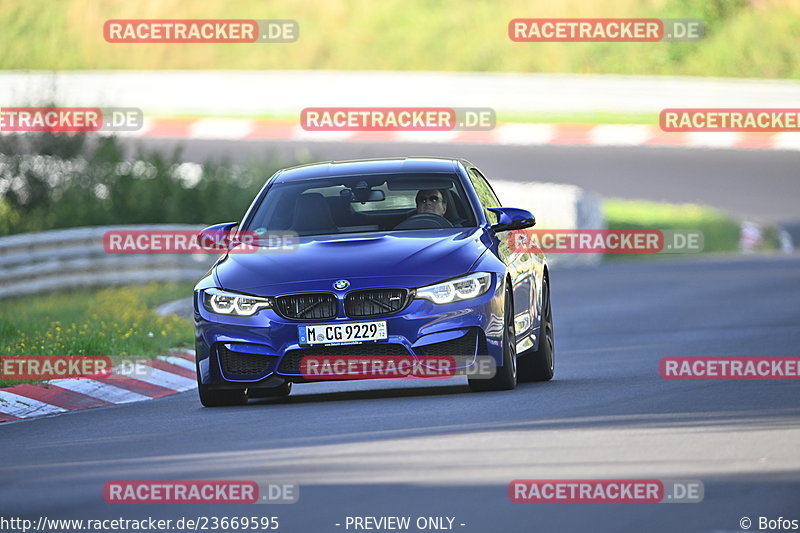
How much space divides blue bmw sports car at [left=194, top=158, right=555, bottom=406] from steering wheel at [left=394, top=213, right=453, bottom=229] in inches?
0.4

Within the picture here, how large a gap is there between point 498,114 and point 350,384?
29.0 metres

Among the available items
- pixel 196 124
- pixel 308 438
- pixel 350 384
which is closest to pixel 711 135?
pixel 196 124

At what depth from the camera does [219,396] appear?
12.1 meters

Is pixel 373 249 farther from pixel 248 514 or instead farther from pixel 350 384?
pixel 248 514

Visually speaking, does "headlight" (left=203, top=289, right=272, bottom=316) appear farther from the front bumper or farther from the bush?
the bush

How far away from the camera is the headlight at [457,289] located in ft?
38.0

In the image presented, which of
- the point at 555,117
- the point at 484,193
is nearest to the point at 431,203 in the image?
the point at 484,193

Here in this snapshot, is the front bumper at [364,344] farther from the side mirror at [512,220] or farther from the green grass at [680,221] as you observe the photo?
the green grass at [680,221]

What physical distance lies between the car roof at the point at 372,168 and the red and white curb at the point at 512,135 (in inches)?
1100

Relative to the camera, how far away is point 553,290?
80.7 feet

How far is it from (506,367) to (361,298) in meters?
1.08

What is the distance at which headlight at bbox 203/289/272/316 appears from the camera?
459 inches

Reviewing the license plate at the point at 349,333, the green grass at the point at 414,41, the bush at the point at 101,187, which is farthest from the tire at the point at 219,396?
the green grass at the point at 414,41

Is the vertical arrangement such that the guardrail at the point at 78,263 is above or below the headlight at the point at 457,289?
above
